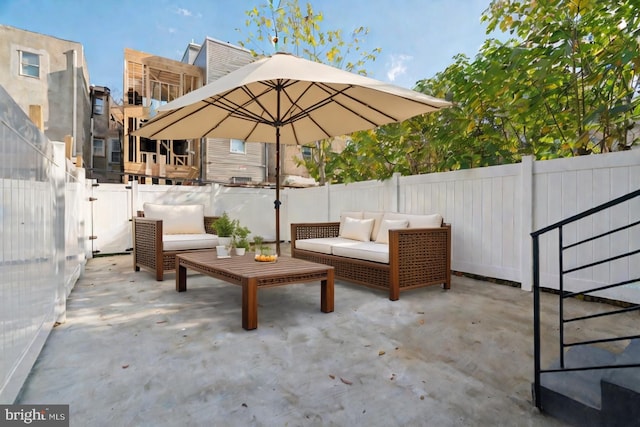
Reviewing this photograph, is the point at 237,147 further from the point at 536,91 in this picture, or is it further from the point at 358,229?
the point at 536,91

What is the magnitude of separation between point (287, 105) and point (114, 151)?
1282 centimetres

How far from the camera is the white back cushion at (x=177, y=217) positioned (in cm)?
531

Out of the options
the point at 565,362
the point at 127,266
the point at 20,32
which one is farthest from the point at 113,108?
the point at 565,362

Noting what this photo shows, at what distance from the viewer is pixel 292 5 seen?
7.75m

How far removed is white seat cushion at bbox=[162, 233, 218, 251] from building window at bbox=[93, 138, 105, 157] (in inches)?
459

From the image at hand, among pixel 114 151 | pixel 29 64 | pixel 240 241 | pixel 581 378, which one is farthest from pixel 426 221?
pixel 114 151

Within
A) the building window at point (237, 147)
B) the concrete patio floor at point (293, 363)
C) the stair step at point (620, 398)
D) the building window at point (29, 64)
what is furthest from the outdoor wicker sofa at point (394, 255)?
the building window at point (29, 64)

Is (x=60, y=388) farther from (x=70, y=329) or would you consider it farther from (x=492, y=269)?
(x=492, y=269)

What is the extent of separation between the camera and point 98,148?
1430 centimetres

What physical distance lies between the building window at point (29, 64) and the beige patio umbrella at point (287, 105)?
9.63 m

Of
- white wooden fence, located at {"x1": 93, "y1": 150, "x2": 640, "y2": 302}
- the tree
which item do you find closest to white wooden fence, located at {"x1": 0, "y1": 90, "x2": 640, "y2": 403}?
white wooden fence, located at {"x1": 93, "y1": 150, "x2": 640, "y2": 302}

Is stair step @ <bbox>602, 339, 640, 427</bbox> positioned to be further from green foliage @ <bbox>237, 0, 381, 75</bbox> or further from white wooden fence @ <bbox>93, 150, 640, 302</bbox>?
green foliage @ <bbox>237, 0, 381, 75</bbox>

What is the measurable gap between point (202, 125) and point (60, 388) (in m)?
3.65

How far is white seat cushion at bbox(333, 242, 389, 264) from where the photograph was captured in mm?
3836
